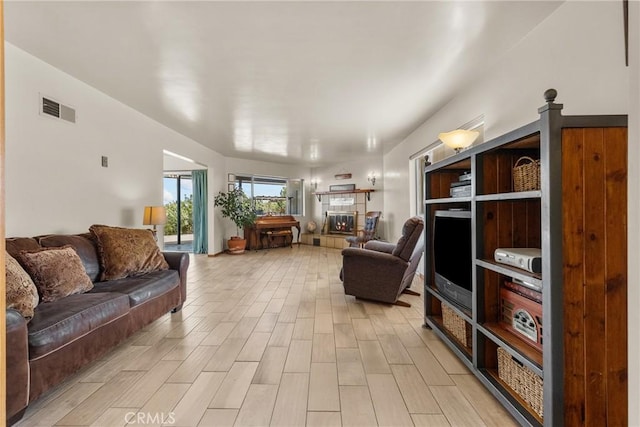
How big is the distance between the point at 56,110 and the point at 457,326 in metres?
4.20

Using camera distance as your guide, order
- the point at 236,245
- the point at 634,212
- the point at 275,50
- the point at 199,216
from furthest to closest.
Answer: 1. the point at 199,216
2. the point at 236,245
3. the point at 275,50
4. the point at 634,212

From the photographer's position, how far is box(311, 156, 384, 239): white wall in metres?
7.48

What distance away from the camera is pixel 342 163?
852 centimetres

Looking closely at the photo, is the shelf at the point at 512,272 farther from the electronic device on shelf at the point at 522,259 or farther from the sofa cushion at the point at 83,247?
the sofa cushion at the point at 83,247

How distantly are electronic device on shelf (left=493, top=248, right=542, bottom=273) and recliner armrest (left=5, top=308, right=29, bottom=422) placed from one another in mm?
2522

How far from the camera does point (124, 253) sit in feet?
9.05

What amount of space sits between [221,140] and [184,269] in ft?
10.9

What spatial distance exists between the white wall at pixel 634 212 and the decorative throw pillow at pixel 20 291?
106 inches

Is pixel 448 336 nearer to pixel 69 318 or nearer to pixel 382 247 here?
pixel 382 247

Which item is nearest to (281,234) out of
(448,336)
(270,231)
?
(270,231)

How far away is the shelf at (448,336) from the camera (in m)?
2.04

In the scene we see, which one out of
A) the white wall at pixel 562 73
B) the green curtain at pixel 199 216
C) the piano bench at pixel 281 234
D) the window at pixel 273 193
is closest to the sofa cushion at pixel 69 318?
the white wall at pixel 562 73

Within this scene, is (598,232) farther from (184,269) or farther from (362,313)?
(184,269)

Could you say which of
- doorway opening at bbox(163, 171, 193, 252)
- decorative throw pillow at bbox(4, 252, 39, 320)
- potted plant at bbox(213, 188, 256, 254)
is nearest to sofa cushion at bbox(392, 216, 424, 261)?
decorative throw pillow at bbox(4, 252, 39, 320)
